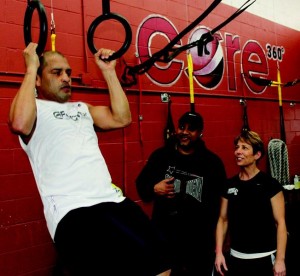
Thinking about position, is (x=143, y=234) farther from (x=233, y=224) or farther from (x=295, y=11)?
(x=295, y=11)

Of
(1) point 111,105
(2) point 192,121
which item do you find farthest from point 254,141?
(1) point 111,105

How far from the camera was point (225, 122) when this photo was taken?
355cm

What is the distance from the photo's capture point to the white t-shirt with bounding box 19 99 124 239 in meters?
1.38

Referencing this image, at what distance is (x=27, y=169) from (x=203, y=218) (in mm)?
1220

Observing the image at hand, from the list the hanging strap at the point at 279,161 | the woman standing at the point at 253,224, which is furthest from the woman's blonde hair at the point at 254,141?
the hanging strap at the point at 279,161

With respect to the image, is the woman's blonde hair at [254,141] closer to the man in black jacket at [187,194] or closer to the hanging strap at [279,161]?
the man in black jacket at [187,194]

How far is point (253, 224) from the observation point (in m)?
1.97

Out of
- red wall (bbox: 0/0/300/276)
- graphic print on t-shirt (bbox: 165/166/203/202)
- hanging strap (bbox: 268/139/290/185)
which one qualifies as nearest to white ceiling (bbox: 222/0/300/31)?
red wall (bbox: 0/0/300/276)

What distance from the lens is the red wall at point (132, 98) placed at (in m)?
2.20

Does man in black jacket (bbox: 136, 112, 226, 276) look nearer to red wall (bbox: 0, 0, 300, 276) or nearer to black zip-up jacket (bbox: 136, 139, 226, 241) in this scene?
black zip-up jacket (bbox: 136, 139, 226, 241)

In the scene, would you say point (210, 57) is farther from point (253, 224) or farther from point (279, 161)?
point (253, 224)

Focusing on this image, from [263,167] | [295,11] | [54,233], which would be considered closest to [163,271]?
[54,233]

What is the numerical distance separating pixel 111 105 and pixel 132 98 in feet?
3.61

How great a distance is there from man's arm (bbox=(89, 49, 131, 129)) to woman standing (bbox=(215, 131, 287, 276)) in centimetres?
85
